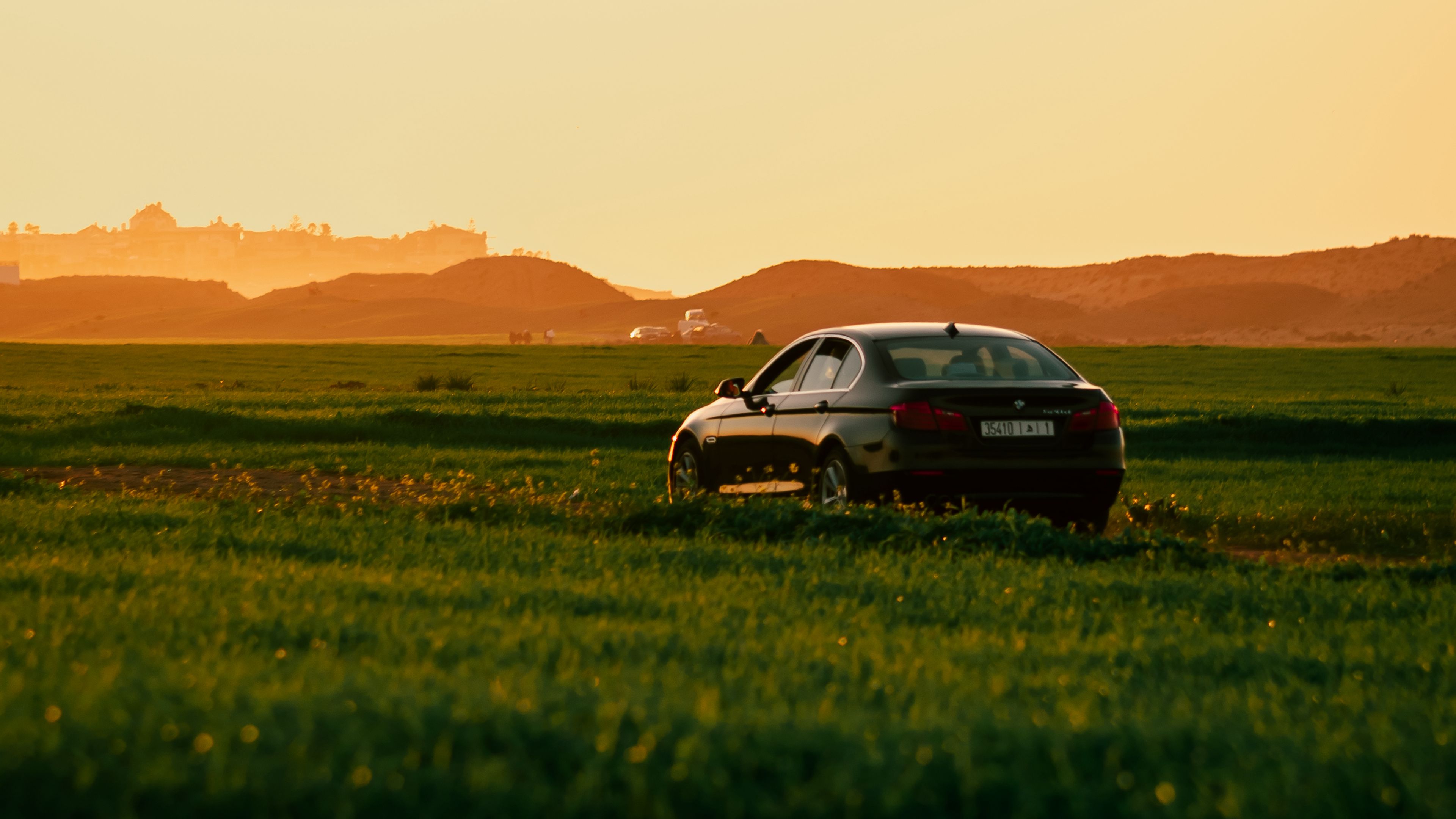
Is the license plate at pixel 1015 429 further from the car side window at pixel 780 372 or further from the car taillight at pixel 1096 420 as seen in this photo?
the car side window at pixel 780 372

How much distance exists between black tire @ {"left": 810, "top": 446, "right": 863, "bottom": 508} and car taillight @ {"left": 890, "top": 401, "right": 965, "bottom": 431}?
55 centimetres

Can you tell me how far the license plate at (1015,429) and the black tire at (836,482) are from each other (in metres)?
0.96

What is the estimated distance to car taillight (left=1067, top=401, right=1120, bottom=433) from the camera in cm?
1015

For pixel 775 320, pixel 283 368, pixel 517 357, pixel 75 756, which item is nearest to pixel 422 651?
pixel 75 756

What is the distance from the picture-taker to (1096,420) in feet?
33.5

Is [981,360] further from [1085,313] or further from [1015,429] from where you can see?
[1085,313]

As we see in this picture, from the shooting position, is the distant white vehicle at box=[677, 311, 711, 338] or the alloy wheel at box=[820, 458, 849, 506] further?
the distant white vehicle at box=[677, 311, 711, 338]

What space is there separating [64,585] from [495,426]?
15666 mm

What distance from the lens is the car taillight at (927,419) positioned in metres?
9.88

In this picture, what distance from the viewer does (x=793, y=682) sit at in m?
4.92

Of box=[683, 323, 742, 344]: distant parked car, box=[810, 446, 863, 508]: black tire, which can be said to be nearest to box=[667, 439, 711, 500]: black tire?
box=[810, 446, 863, 508]: black tire

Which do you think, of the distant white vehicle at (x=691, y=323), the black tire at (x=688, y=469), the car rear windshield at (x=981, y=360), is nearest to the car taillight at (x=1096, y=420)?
the car rear windshield at (x=981, y=360)

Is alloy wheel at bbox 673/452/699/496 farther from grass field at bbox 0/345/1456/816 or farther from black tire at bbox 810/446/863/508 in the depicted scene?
black tire at bbox 810/446/863/508

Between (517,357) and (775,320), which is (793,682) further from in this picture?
(775,320)
